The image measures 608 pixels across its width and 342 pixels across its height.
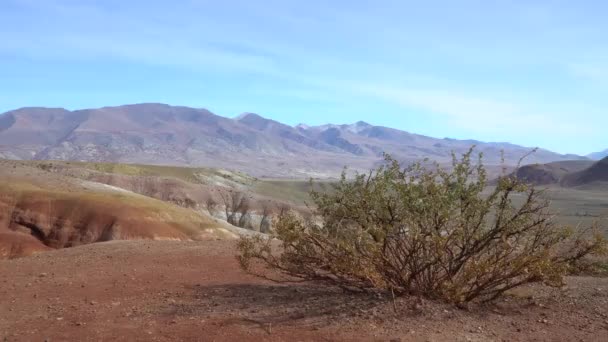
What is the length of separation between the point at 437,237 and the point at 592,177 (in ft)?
449

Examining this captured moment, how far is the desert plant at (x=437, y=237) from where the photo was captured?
831 cm

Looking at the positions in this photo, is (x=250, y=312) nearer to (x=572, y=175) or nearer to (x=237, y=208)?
(x=237, y=208)

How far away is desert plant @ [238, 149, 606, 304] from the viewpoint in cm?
831

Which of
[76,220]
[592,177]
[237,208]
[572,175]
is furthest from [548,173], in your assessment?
[76,220]

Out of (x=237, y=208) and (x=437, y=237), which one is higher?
(x=437, y=237)

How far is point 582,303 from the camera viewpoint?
29.5 ft

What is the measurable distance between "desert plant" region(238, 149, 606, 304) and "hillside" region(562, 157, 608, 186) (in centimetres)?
12722

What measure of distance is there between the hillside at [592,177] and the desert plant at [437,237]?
127224 millimetres

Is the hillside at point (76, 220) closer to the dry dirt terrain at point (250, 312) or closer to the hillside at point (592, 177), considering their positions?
the dry dirt terrain at point (250, 312)

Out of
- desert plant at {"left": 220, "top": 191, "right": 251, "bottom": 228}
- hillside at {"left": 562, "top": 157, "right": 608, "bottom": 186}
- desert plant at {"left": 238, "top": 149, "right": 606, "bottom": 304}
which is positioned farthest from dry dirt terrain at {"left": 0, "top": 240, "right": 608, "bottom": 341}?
hillside at {"left": 562, "top": 157, "right": 608, "bottom": 186}

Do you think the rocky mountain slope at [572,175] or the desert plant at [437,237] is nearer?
the desert plant at [437,237]

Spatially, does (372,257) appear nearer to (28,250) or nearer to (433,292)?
(433,292)

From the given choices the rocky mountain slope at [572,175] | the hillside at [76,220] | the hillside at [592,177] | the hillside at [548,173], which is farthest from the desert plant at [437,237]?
the hillside at [548,173]

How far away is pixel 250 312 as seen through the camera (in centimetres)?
867
